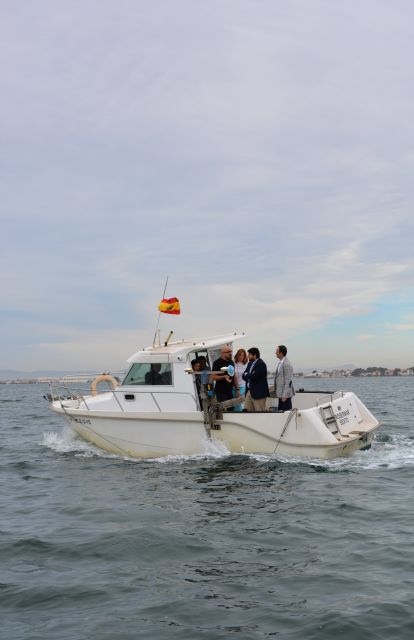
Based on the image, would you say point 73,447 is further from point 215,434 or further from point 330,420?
point 330,420

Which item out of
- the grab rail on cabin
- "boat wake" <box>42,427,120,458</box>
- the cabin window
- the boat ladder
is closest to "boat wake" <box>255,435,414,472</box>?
the boat ladder

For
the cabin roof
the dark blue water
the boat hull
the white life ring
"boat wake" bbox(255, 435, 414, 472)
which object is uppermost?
the cabin roof

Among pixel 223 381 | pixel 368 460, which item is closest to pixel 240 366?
pixel 223 381

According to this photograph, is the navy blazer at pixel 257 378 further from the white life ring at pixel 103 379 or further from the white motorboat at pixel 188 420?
the white life ring at pixel 103 379

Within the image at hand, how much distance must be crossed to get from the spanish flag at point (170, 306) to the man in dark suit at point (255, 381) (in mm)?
2369

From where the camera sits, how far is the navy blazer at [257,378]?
1349cm

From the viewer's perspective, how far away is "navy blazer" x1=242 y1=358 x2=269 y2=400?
13.5 metres

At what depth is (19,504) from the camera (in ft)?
35.0

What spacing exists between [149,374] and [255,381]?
2.39 meters

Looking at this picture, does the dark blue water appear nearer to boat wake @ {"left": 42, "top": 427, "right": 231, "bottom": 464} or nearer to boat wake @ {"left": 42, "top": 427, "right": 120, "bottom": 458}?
boat wake @ {"left": 42, "top": 427, "right": 231, "bottom": 464}

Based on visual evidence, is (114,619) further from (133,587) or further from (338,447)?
(338,447)

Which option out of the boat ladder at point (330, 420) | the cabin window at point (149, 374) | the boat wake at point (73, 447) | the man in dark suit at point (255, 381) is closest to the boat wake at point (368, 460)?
the boat ladder at point (330, 420)

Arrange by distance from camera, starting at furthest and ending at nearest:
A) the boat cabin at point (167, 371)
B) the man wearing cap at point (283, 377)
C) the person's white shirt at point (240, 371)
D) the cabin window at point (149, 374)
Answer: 1. the person's white shirt at point (240, 371)
2. the cabin window at point (149, 374)
3. the boat cabin at point (167, 371)
4. the man wearing cap at point (283, 377)

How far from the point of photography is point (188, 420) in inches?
531
